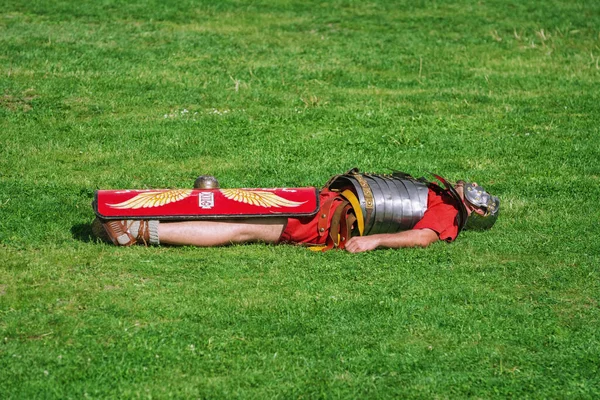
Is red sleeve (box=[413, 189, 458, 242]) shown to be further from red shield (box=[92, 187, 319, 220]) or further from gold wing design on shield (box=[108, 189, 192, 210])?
gold wing design on shield (box=[108, 189, 192, 210])

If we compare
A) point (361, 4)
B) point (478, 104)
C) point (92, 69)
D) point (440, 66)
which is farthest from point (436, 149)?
point (361, 4)

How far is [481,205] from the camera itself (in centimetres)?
886

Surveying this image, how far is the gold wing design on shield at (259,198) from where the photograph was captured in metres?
8.30

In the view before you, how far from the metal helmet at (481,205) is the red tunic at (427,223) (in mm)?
173

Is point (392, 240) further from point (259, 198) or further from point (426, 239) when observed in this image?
point (259, 198)

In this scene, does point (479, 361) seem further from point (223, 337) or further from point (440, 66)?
point (440, 66)

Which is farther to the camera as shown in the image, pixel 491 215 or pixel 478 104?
pixel 478 104

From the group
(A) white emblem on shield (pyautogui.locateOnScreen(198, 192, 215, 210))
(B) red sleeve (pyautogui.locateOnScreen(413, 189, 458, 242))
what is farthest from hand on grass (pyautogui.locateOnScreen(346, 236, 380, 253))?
(A) white emblem on shield (pyautogui.locateOnScreen(198, 192, 215, 210))

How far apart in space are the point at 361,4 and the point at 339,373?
48.9 ft

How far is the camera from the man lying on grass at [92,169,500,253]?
26.8ft

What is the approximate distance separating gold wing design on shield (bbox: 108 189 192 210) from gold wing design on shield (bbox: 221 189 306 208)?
0.38m

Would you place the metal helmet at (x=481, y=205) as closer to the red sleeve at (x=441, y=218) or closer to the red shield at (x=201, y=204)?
the red sleeve at (x=441, y=218)

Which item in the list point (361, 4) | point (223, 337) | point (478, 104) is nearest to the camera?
point (223, 337)

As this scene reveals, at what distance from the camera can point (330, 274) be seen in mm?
7777
